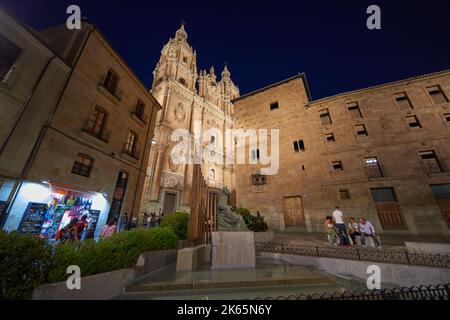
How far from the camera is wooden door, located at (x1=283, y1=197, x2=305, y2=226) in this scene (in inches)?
575

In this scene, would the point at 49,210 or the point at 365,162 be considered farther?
the point at 365,162

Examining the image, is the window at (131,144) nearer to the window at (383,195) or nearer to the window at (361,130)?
the window at (383,195)

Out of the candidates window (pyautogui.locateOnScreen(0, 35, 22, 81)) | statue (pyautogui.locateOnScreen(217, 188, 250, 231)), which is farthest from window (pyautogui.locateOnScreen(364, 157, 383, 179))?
window (pyautogui.locateOnScreen(0, 35, 22, 81))

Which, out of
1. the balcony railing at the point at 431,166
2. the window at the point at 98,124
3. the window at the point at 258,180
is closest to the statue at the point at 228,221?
the window at the point at 98,124

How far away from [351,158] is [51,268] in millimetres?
18121

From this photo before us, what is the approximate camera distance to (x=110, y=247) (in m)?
4.08

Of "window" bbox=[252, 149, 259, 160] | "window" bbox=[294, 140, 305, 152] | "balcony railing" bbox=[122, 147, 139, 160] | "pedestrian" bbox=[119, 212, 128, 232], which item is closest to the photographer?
"pedestrian" bbox=[119, 212, 128, 232]

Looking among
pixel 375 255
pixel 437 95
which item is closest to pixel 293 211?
pixel 375 255

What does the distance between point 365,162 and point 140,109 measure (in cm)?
1920

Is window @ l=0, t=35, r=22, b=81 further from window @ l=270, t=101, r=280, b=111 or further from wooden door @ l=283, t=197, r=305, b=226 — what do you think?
window @ l=270, t=101, r=280, b=111

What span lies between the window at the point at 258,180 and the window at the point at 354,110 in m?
10.0

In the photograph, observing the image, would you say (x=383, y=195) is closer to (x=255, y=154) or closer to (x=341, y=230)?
(x=341, y=230)

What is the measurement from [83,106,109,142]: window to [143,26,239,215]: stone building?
1090 centimetres

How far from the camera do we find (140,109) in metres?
14.2
